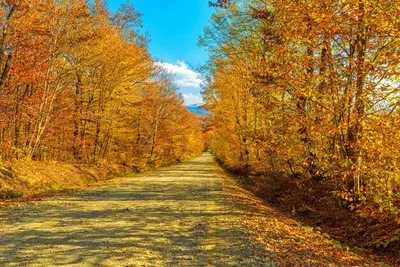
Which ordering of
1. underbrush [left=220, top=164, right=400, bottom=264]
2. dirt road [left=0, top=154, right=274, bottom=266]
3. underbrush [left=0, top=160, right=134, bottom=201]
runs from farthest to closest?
1. underbrush [left=0, top=160, right=134, bottom=201]
2. underbrush [left=220, top=164, right=400, bottom=264]
3. dirt road [left=0, top=154, right=274, bottom=266]

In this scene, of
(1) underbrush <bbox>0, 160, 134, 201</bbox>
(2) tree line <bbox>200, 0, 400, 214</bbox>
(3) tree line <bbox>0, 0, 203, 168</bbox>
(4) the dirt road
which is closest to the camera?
(4) the dirt road

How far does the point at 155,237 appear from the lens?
6.53 metres

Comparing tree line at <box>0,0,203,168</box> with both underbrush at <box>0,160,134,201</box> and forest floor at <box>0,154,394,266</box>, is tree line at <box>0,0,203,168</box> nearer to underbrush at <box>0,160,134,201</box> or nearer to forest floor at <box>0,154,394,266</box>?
underbrush at <box>0,160,134,201</box>

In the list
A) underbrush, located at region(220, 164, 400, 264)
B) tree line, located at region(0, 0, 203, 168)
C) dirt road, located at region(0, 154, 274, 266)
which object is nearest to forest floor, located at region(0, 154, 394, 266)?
dirt road, located at region(0, 154, 274, 266)

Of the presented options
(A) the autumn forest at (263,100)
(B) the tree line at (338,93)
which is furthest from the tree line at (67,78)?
(B) the tree line at (338,93)

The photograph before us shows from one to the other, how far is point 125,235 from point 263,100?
6778 mm

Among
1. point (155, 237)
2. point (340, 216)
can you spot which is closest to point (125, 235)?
point (155, 237)

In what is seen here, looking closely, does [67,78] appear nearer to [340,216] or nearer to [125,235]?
[125,235]

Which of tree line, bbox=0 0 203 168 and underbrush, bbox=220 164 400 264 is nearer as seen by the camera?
underbrush, bbox=220 164 400 264

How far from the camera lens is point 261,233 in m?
7.06

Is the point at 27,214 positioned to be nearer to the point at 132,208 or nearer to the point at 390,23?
Result: the point at 132,208

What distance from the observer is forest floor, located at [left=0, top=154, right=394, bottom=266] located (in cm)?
520

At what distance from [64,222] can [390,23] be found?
27.6 ft

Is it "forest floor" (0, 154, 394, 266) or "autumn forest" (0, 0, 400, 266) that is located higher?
"autumn forest" (0, 0, 400, 266)
